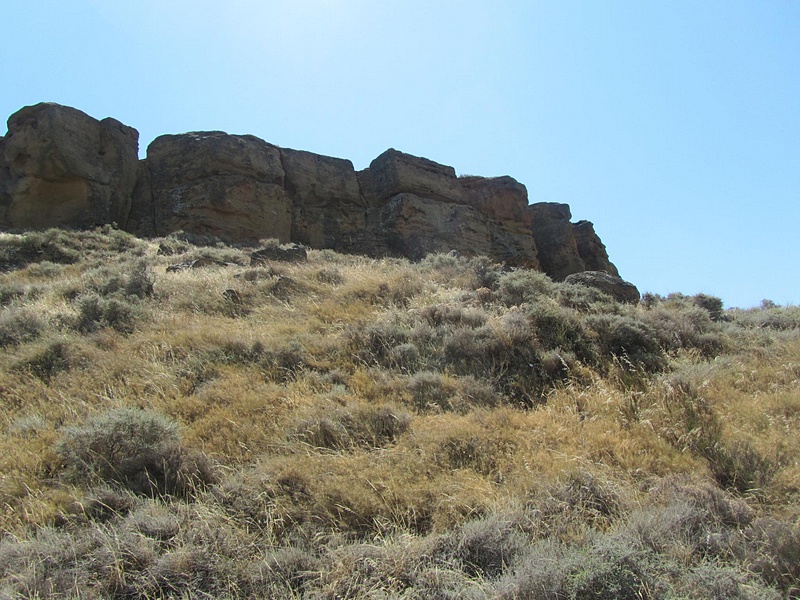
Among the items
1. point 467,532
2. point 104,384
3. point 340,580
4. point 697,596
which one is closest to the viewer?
point 697,596

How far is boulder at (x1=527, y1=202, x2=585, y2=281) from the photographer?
29891mm

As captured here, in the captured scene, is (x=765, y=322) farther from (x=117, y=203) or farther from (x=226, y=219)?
(x=117, y=203)

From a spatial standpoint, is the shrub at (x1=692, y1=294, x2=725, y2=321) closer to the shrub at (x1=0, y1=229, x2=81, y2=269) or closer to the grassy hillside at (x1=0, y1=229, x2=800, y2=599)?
the grassy hillside at (x1=0, y1=229, x2=800, y2=599)

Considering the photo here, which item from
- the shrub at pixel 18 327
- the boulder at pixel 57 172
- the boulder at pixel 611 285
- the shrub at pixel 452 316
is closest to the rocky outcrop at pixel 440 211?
the boulder at pixel 57 172

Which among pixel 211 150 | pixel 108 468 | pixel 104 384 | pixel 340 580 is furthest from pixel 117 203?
pixel 340 580

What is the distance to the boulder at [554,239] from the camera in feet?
98.1

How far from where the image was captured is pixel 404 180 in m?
26.6

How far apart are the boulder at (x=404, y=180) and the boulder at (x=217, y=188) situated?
14.7 feet

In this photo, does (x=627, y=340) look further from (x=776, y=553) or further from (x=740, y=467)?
(x=776, y=553)

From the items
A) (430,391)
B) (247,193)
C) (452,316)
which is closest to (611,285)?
(452,316)

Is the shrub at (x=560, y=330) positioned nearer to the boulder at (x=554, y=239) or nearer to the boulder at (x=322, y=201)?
the boulder at (x=322, y=201)

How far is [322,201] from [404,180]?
4.00 m

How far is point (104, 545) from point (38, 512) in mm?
859

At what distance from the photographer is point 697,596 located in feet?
9.32
